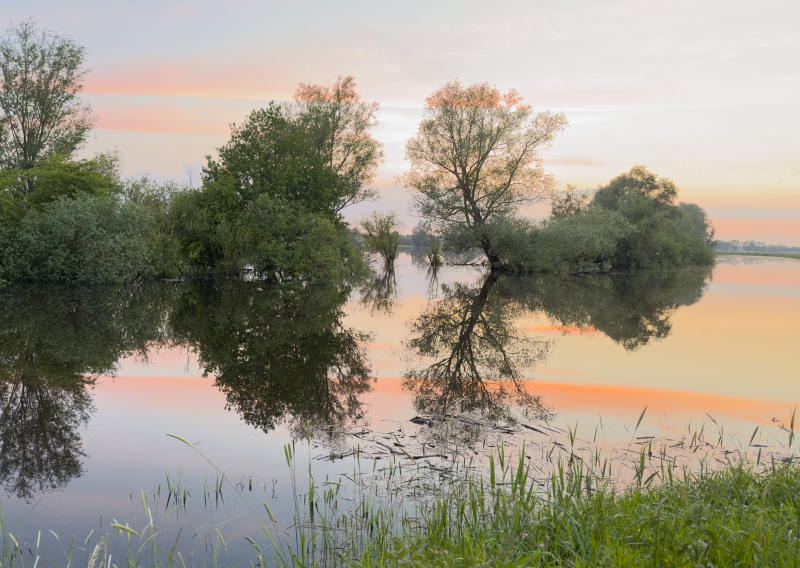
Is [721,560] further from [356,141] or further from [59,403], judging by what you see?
[356,141]

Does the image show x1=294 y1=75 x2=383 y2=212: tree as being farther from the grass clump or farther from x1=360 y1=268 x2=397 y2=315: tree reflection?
the grass clump

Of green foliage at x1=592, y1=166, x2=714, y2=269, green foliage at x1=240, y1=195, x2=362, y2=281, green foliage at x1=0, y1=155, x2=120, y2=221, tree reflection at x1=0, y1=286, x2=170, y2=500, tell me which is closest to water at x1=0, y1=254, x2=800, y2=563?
tree reflection at x1=0, y1=286, x2=170, y2=500

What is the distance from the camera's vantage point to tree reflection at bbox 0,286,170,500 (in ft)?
17.1

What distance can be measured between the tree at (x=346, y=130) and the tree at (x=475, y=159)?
364 centimetres

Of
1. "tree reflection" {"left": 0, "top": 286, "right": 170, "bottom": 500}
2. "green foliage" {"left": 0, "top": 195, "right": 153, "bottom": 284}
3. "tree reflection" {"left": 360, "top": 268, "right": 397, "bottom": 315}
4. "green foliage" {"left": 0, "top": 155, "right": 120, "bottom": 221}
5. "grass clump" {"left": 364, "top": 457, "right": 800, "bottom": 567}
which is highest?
"green foliage" {"left": 0, "top": 155, "right": 120, "bottom": 221}

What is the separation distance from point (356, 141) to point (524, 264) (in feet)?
53.1

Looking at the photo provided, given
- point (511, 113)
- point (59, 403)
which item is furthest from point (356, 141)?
point (59, 403)

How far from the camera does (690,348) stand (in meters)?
11.6

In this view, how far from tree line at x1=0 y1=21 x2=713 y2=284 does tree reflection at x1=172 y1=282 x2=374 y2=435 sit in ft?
30.2

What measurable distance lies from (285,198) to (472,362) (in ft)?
71.1

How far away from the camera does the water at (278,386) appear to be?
4.61 m

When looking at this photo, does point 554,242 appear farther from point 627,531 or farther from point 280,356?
point 627,531

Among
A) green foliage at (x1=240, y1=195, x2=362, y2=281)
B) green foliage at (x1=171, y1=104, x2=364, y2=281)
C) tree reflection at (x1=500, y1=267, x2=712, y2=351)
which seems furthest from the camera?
green foliage at (x1=171, y1=104, x2=364, y2=281)

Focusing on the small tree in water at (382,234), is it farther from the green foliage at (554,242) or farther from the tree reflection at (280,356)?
the tree reflection at (280,356)
